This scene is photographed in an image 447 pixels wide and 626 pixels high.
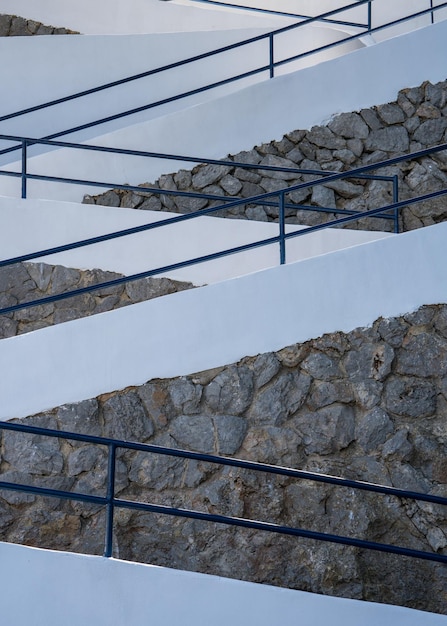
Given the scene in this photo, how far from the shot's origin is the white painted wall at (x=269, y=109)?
9086mm

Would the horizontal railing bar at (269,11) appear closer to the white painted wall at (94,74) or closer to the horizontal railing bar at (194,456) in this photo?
the white painted wall at (94,74)

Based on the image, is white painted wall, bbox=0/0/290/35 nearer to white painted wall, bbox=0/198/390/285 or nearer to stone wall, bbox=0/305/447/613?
white painted wall, bbox=0/198/390/285

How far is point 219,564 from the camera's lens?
20.5ft

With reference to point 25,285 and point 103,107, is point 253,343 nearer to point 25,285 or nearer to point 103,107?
point 25,285

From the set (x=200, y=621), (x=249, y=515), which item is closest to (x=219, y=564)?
(x=249, y=515)

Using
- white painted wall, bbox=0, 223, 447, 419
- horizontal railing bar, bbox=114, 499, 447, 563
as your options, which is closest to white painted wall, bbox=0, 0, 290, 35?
white painted wall, bbox=0, 223, 447, 419

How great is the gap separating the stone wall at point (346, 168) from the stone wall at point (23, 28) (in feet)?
7.96

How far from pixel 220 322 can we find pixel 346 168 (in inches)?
139

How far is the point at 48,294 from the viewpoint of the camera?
825 cm

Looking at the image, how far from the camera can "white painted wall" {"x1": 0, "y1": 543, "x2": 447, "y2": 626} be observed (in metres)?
4.82

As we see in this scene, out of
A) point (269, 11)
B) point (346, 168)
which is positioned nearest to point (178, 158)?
point (346, 168)

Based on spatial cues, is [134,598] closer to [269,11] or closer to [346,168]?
[346,168]

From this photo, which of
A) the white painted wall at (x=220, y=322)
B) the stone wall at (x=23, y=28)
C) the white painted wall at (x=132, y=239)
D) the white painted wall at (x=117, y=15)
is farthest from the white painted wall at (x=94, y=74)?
the white painted wall at (x=220, y=322)

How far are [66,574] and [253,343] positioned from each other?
207 centimetres
